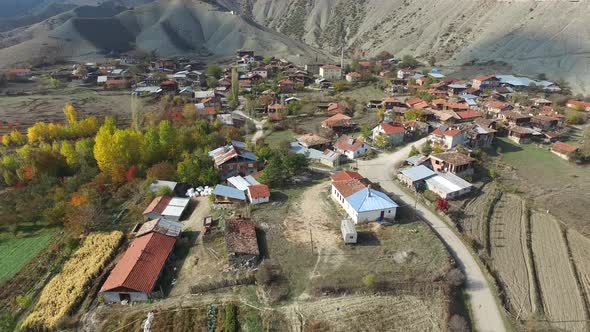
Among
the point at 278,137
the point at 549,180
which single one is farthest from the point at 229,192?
the point at 549,180

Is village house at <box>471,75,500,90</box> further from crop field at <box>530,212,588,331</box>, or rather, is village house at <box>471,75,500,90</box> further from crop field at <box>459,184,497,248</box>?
crop field at <box>530,212,588,331</box>

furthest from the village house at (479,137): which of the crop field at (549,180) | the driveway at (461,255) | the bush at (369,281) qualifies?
the bush at (369,281)

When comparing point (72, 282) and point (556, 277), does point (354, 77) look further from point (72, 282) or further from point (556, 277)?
point (72, 282)

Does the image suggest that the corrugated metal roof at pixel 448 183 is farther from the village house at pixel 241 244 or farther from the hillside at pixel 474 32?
the hillside at pixel 474 32

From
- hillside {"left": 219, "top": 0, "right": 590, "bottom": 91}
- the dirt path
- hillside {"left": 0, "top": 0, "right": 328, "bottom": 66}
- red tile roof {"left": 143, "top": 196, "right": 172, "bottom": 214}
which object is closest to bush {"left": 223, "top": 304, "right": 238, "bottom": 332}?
the dirt path

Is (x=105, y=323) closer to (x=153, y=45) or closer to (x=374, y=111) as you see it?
(x=374, y=111)

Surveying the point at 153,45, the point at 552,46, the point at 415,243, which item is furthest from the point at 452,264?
the point at 153,45
